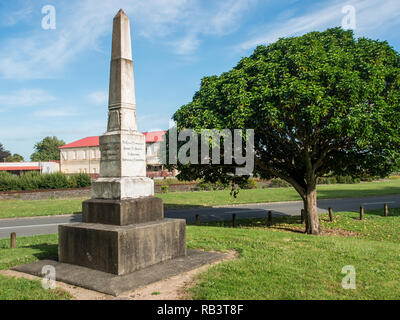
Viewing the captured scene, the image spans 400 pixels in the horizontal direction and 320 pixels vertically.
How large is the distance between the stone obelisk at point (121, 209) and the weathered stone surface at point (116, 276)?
0.17m

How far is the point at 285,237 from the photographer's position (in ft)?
35.4

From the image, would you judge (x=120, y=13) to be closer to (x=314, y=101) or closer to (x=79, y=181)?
(x=314, y=101)

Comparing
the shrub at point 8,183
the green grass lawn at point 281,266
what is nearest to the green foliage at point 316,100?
the green grass lawn at point 281,266

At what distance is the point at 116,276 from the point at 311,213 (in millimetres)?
9807

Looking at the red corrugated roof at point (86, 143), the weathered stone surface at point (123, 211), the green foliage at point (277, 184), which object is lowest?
the green foliage at point (277, 184)

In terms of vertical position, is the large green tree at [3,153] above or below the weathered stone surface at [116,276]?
above

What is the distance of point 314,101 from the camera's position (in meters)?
10.8

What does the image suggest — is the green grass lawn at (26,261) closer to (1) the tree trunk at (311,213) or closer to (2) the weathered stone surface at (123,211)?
(2) the weathered stone surface at (123,211)

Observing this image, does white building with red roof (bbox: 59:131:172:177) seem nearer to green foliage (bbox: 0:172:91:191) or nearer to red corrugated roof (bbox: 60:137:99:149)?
red corrugated roof (bbox: 60:137:99:149)

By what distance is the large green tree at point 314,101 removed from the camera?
10.6 meters

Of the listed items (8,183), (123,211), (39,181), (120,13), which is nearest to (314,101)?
(120,13)

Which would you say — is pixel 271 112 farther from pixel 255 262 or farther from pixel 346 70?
pixel 255 262
